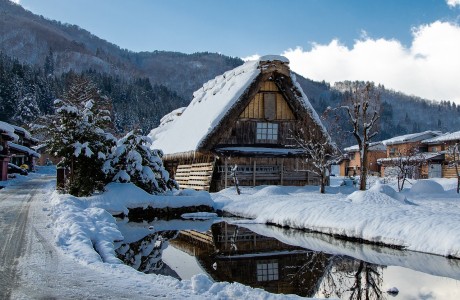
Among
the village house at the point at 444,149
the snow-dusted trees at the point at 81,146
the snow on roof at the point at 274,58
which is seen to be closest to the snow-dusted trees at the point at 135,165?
the snow-dusted trees at the point at 81,146

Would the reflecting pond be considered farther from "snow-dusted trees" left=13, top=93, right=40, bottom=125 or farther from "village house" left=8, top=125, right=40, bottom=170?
"snow-dusted trees" left=13, top=93, right=40, bottom=125

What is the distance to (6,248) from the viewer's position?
9477mm

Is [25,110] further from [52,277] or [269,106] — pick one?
[52,277]

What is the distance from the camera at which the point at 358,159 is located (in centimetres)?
6881

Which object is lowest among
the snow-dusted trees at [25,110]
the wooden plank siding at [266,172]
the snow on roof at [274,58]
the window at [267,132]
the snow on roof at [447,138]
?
the wooden plank siding at [266,172]

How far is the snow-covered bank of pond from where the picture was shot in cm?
1139

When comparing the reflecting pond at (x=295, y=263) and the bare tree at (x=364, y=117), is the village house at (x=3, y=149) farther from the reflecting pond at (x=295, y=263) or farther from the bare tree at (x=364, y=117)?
the bare tree at (x=364, y=117)

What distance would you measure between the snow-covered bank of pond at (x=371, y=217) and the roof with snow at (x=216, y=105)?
5593mm

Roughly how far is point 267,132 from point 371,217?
14.8 m

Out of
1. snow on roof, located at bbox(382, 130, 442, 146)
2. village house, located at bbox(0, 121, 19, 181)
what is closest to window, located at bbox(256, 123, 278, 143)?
village house, located at bbox(0, 121, 19, 181)

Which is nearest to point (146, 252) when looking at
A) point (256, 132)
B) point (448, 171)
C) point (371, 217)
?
point (371, 217)

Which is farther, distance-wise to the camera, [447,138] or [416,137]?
[416,137]

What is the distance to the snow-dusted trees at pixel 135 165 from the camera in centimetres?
2006

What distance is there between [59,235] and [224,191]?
1465 centimetres
